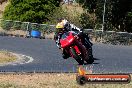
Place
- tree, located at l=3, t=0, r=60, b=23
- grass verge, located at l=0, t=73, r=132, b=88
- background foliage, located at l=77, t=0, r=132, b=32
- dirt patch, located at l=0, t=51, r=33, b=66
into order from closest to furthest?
grass verge, located at l=0, t=73, r=132, b=88 → dirt patch, located at l=0, t=51, r=33, b=66 → background foliage, located at l=77, t=0, r=132, b=32 → tree, located at l=3, t=0, r=60, b=23

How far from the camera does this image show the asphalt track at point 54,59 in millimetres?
27356

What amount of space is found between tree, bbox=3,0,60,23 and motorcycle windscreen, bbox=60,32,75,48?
166ft

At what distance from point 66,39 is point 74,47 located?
0.62 feet

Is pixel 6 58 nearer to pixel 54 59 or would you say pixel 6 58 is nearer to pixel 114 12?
pixel 54 59

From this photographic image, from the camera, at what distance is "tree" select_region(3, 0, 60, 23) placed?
5722cm

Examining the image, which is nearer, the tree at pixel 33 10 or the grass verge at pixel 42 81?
the grass verge at pixel 42 81

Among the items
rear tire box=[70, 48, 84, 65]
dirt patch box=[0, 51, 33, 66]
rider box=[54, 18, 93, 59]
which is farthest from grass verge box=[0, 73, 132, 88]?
rider box=[54, 18, 93, 59]

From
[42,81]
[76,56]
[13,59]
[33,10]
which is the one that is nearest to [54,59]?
[13,59]

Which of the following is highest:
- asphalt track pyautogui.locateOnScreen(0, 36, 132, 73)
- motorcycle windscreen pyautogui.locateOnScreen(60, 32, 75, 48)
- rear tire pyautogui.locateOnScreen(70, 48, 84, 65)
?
motorcycle windscreen pyautogui.locateOnScreen(60, 32, 75, 48)

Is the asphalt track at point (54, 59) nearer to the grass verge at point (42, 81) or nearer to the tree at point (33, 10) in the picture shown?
the grass verge at point (42, 81)

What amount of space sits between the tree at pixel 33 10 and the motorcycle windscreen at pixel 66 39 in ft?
166

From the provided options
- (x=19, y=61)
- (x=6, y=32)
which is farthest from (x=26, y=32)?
(x=19, y=61)

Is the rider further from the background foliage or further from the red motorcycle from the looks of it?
the background foliage

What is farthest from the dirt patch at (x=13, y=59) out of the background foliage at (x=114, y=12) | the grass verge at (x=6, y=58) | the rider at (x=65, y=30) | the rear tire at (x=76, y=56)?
the rider at (x=65, y=30)
